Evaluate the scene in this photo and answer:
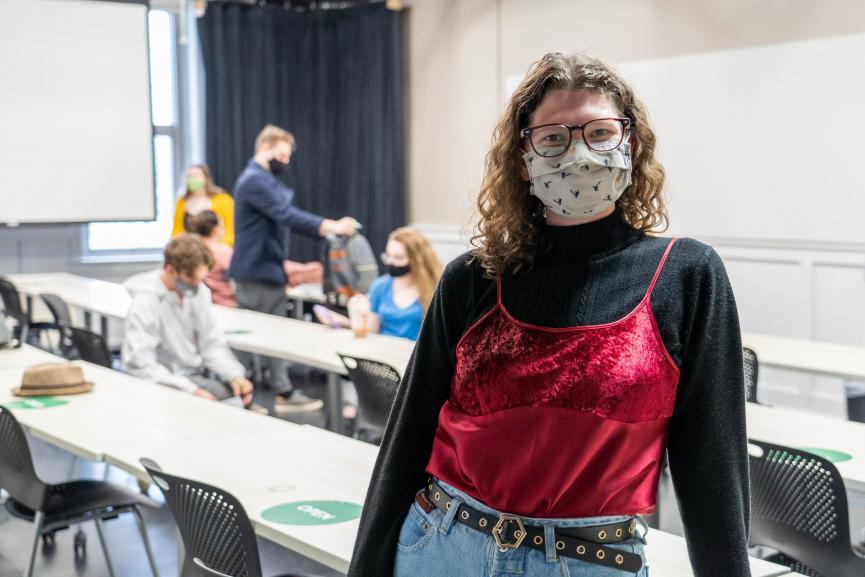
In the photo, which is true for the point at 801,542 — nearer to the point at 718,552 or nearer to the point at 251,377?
the point at 718,552

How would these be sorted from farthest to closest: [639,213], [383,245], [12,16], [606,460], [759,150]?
[383,245]
[12,16]
[759,150]
[639,213]
[606,460]

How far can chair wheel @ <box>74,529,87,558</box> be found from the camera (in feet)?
12.3

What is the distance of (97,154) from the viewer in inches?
340

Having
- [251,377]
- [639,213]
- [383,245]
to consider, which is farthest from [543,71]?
[383,245]

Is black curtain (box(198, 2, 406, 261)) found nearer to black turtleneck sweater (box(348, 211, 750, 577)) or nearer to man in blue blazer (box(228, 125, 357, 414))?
man in blue blazer (box(228, 125, 357, 414))

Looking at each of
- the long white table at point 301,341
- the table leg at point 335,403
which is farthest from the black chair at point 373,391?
the table leg at point 335,403

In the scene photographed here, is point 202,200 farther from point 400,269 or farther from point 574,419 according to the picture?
point 574,419

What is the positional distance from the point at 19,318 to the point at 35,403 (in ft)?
11.7

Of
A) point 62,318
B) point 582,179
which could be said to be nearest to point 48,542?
point 62,318

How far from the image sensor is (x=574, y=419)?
1.22 metres

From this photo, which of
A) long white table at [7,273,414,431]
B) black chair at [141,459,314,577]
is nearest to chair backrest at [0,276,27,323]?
long white table at [7,273,414,431]

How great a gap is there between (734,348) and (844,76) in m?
4.74

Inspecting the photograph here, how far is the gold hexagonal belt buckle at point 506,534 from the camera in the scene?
1253 millimetres

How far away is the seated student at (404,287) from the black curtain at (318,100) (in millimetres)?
3860
